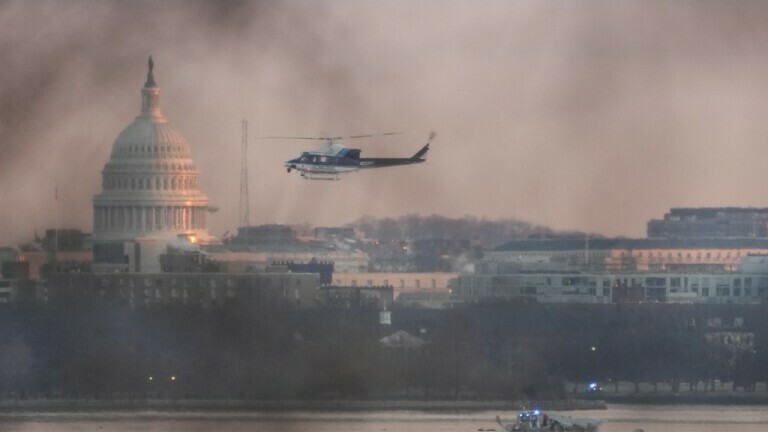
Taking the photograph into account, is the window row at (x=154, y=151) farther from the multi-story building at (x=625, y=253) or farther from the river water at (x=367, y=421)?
the river water at (x=367, y=421)

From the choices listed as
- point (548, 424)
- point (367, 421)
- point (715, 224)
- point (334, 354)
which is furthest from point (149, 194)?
point (548, 424)

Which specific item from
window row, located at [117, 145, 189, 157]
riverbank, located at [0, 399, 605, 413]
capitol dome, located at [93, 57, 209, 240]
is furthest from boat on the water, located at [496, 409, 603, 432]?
window row, located at [117, 145, 189, 157]

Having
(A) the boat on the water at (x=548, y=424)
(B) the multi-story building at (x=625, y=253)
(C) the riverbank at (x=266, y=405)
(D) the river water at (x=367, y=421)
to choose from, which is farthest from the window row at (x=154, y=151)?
(A) the boat on the water at (x=548, y=424)

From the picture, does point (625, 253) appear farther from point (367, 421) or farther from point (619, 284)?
point (367, 421)

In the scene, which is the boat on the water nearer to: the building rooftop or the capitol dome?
the building rooftop

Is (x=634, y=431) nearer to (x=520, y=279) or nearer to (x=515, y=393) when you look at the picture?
(x=515, y=393)

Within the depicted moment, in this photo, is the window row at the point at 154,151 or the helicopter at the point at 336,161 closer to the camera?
the helicopter at the point at 336,161

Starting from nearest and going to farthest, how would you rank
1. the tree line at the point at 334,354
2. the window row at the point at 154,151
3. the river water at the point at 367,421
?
the river water at the point at 367,421
the tree line at the point at 334,354
the window row at the point at 154,151
